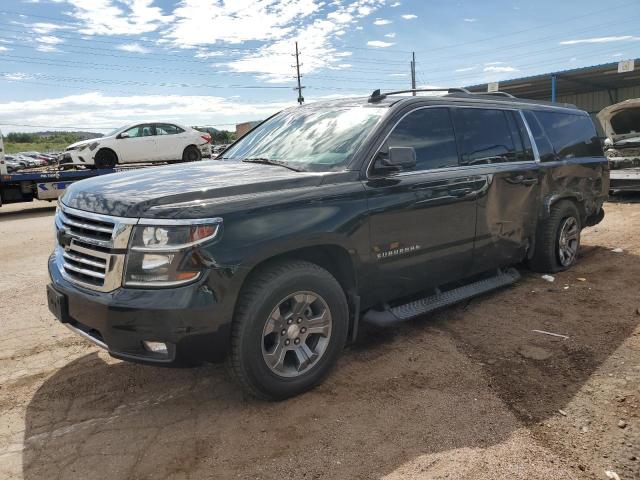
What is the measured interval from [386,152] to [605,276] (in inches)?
138

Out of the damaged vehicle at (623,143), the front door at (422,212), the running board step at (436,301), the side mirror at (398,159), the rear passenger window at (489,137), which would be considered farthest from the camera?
the damaged vehicle at (623,143)

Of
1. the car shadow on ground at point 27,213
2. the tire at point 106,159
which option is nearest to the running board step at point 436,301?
the car shadow on ground at point 27,213

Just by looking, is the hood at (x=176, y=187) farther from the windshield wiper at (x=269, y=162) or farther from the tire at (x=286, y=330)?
the tire at (x=286, y=330)

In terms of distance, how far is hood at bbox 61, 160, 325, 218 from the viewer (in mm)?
2941

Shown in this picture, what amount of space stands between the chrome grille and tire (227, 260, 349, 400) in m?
0.72

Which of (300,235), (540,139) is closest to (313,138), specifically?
(300,235)

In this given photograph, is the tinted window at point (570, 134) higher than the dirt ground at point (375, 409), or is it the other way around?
the tinted window at point (570, 134)

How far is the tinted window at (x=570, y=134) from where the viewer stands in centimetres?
569

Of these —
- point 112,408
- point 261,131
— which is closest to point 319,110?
point 261,131

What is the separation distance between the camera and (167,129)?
51.8ft

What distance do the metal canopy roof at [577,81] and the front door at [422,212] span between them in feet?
81.9

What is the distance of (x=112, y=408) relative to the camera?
3314 millimetres

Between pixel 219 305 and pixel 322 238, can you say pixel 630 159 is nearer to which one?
pixel 322 238

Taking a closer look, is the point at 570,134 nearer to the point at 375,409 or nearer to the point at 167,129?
the point at 375,409
